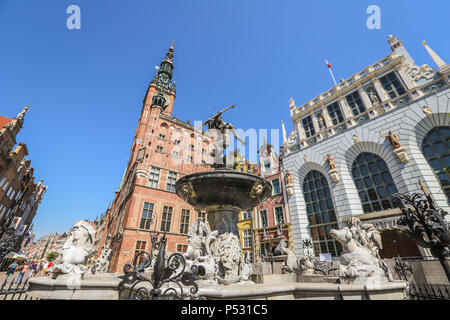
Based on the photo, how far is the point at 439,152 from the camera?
45.7 feet

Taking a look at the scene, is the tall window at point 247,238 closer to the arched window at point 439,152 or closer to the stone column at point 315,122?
A: the stone column at point 315,122

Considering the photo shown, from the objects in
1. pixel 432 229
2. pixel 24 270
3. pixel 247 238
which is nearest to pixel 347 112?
pixel 432 229

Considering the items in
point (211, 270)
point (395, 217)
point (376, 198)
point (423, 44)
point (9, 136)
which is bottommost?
point (211, 270)

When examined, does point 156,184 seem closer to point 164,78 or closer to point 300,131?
point 300,131

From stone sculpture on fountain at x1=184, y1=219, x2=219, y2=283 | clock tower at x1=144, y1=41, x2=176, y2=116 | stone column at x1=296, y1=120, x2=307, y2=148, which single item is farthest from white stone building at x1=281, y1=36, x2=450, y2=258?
clock tower at x1=144, y1=41, x2=176, y2=116

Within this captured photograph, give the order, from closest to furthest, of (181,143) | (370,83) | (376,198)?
1. (376,198)
2. (370,83)
3. (181,143)

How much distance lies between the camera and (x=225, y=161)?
770cm

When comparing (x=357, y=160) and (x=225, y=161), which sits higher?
(x=357, y=160)

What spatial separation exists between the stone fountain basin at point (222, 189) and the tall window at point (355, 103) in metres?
17.8

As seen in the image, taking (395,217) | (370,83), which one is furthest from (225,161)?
(370,83)

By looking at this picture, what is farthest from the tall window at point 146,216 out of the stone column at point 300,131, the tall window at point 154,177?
the stone column at point 300,131

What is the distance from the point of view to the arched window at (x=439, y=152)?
13312 millimetres
